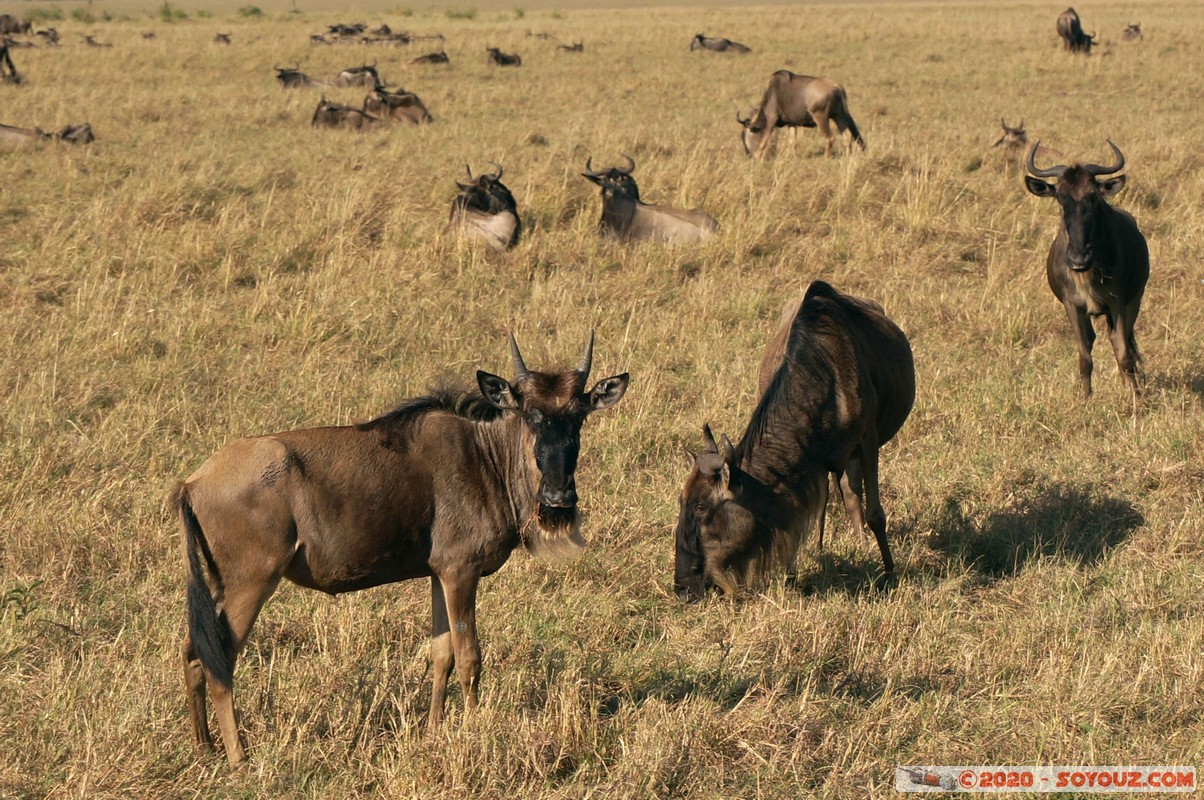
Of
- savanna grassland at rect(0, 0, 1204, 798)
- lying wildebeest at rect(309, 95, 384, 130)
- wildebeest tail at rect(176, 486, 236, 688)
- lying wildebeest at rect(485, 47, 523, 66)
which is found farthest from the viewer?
lying wildebeest at rect(485, 47, 523, 66)

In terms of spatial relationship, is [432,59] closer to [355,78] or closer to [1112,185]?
[355,78]

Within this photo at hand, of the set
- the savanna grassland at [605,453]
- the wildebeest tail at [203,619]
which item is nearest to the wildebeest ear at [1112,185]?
the savanna grassland at [605,453]

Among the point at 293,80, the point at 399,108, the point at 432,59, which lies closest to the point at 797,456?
the point at 399,108

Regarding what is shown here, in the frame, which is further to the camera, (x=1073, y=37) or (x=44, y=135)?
(x=1073, y=37)

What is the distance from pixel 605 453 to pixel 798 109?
11569mm

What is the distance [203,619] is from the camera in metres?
4.08

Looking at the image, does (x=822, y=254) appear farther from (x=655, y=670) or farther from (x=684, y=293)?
(x=655, y=670)

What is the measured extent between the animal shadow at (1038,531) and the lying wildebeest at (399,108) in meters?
13.7

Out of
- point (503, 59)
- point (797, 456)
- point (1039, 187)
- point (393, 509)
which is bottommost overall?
point (503, 59)

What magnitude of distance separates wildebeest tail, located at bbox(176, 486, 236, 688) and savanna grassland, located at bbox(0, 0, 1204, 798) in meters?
0.35

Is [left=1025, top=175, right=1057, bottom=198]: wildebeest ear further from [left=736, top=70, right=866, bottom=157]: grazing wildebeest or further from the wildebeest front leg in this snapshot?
[left=736, top=70, right=866, bottom=157]: grazing wildebeest

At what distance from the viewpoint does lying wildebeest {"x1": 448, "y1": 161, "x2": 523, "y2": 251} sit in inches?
457

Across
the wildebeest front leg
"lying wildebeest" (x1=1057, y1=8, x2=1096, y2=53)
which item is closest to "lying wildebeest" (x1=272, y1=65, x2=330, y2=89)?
"lying wildebeest" (x1=1057, y1=8, x2=1096, y2=53)

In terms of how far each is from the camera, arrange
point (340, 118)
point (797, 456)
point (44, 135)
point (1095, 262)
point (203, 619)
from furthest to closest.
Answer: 1. point (340, 118)
2. point (44, 135)
3. point (1095, 262)
4. point (797, 456)
5. point (203, 619)
